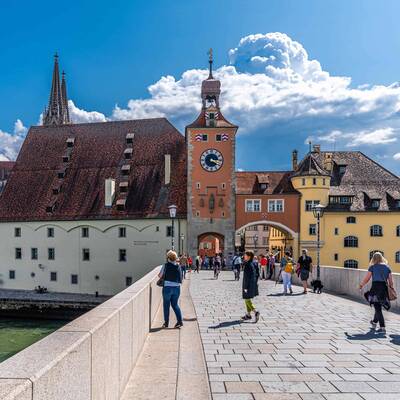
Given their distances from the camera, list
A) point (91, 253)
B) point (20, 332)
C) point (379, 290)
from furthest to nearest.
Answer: point (91, 253) < point (20, 332) < point (379, 290)

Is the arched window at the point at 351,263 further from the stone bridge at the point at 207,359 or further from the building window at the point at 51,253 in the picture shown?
the stone bridge at the point at 207,359

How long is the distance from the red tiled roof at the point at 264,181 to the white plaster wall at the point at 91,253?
23.4ft

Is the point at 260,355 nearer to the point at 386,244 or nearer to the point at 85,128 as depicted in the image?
the point at 386,244

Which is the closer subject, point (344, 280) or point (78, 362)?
point (78, 362)

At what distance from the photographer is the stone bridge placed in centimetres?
350

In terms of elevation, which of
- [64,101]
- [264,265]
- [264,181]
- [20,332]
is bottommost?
[20,332]

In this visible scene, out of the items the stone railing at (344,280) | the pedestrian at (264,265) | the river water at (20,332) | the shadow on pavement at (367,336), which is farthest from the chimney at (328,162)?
the shadow on pavement at (367,336)

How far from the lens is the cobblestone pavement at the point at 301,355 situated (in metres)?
6.42

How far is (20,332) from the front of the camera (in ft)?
131

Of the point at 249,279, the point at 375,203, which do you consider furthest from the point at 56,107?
the point at 249,279

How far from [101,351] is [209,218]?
45.6m

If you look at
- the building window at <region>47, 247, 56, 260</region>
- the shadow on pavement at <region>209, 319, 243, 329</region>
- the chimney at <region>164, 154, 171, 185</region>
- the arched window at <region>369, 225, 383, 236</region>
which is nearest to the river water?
the building window at <region>47, 247, 56, 260</region>

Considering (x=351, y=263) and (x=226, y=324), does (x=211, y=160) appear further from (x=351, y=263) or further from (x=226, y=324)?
(x=226, y=324)

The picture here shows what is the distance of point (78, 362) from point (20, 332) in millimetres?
39363
